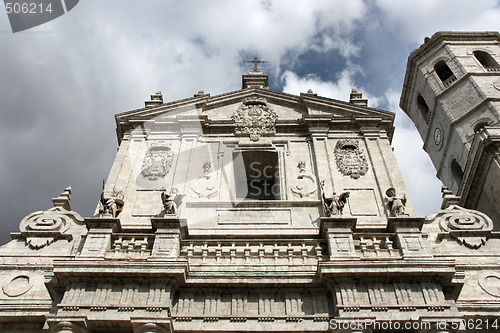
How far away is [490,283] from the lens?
1185 centimetres

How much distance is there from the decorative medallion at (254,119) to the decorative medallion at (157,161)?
247 cm

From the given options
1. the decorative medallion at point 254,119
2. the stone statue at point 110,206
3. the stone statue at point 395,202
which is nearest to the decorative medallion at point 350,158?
the stone statue at point 395,202

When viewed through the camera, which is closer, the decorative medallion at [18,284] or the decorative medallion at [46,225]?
the decorative medallion at [18,284]

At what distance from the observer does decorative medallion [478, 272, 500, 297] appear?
1166 centimetres

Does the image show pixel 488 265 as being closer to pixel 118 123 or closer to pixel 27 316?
pixel 27 316

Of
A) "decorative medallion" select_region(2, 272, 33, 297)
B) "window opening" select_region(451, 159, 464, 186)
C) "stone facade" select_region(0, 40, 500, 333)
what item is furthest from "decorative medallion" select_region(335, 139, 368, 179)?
"window opening" select_region(451, 159, 464, 186)

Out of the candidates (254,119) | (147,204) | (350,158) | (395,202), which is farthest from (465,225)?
(147,204)

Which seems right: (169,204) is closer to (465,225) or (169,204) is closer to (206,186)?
(206,186)

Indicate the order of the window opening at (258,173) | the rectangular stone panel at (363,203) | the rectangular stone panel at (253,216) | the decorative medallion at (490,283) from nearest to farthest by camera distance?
the decorative medallion at (490,283), the rectangular stone panel at (253,216), the rectangular stone panel at (363,203), the window opening at (258,173)

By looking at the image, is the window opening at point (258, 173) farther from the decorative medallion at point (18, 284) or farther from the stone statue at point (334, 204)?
the decorative medallion at point (18, 284)

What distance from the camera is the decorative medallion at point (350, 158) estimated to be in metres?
15.1

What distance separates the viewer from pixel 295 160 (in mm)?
15852

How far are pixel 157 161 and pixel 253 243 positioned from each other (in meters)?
4.92

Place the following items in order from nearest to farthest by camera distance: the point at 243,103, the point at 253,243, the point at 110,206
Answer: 1. the point at 253,243
2. the point at 110,206
3. the point at 243,103
